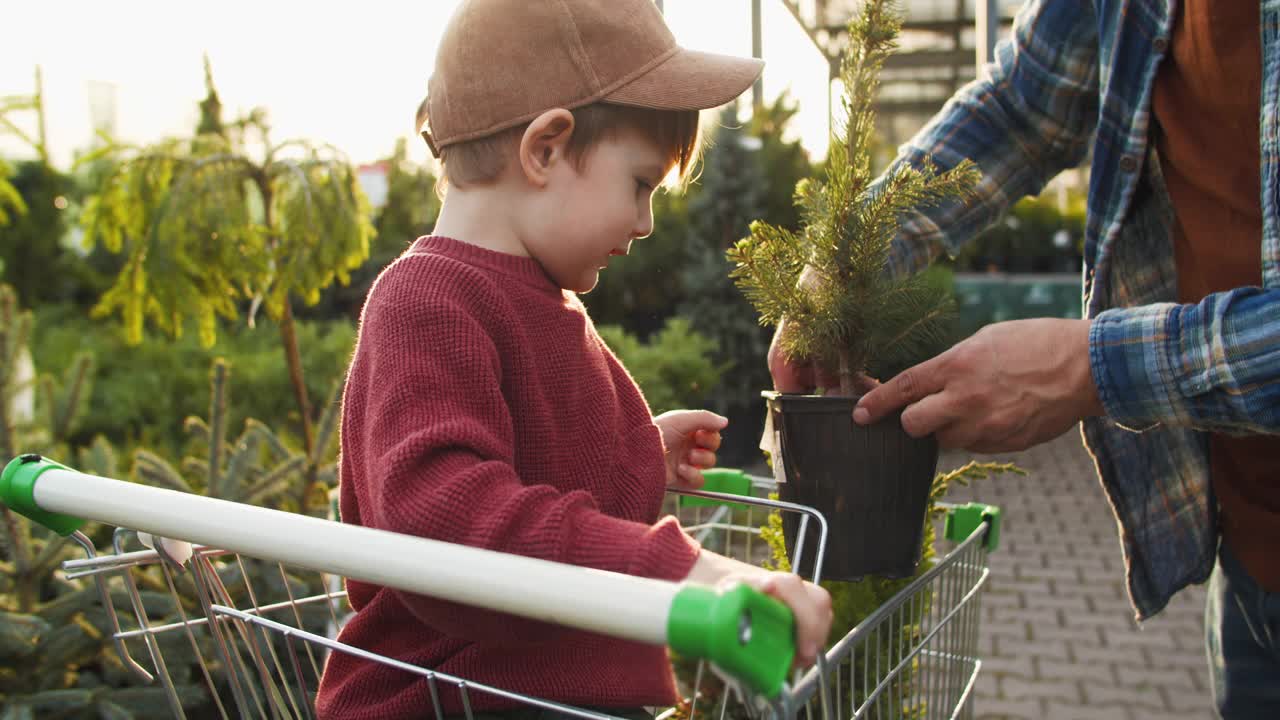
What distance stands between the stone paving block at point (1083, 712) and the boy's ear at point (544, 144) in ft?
10.6

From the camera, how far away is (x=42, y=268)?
10719mm

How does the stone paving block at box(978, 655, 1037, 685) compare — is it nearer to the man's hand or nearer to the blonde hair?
the man's hand

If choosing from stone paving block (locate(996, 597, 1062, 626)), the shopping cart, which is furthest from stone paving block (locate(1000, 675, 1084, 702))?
the shopping cart

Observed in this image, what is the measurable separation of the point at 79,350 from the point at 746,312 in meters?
5.18

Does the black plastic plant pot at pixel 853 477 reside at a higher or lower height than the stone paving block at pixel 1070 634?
higher

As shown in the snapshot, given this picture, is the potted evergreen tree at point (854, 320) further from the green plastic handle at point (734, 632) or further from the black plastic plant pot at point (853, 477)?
the green plastic handle at point (734, 632)

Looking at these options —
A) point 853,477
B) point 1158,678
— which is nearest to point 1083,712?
point 1158,678

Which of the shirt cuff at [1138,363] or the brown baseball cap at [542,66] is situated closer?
the brown baseball cap at [542,66]

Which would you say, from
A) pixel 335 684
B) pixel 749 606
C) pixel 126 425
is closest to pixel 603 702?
pixel 335 684

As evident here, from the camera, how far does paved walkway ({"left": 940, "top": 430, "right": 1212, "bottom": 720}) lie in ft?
12.8

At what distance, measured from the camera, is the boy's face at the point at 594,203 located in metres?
1.44

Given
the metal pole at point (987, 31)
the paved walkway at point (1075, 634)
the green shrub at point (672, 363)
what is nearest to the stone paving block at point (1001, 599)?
the paved walkway at point (1075, 634)

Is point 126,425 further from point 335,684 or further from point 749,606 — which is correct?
point 749,606

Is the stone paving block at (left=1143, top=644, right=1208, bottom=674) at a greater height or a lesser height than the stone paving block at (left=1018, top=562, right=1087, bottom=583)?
greater
